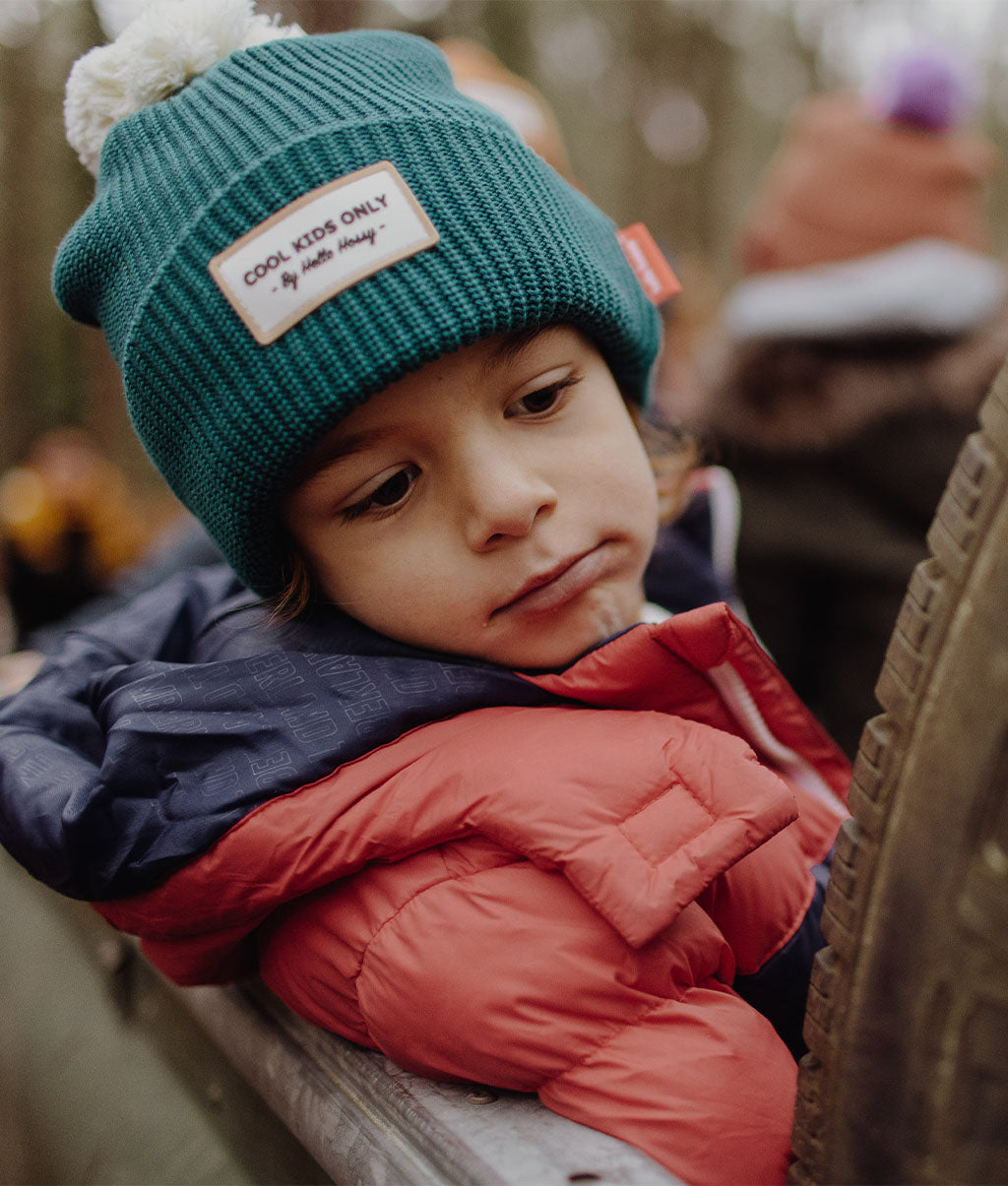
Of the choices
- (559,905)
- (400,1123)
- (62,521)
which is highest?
(559,905)

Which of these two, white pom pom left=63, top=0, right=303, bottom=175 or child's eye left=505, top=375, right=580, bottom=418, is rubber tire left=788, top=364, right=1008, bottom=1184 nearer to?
child's eye left=505, top=375, right=580, bottom=418

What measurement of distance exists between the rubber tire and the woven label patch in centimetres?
59

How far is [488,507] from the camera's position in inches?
35.6

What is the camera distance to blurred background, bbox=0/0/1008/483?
6.19m

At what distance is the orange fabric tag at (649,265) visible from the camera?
1257 millimetres

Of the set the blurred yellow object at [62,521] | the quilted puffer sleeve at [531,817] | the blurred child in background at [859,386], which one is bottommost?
the blurred yellow object at [62,521]

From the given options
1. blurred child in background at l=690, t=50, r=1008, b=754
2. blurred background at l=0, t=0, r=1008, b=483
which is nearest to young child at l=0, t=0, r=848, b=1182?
blurred child in background at l=690, t=50, r=1008, b=754

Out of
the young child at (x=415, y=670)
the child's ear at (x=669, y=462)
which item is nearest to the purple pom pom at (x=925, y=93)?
the child's ear at (x=669, y=462)

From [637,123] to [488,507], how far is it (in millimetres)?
9127

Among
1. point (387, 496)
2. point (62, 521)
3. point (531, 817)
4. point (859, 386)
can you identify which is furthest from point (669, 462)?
point (62, 521)

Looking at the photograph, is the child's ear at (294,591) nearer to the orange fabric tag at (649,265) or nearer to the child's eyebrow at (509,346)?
the child's eyebrow at (509,346)

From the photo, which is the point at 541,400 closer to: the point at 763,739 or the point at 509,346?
the point at 509,346

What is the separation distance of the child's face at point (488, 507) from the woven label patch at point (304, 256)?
110 millimetres

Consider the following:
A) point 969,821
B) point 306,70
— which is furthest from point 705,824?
point 306,70
